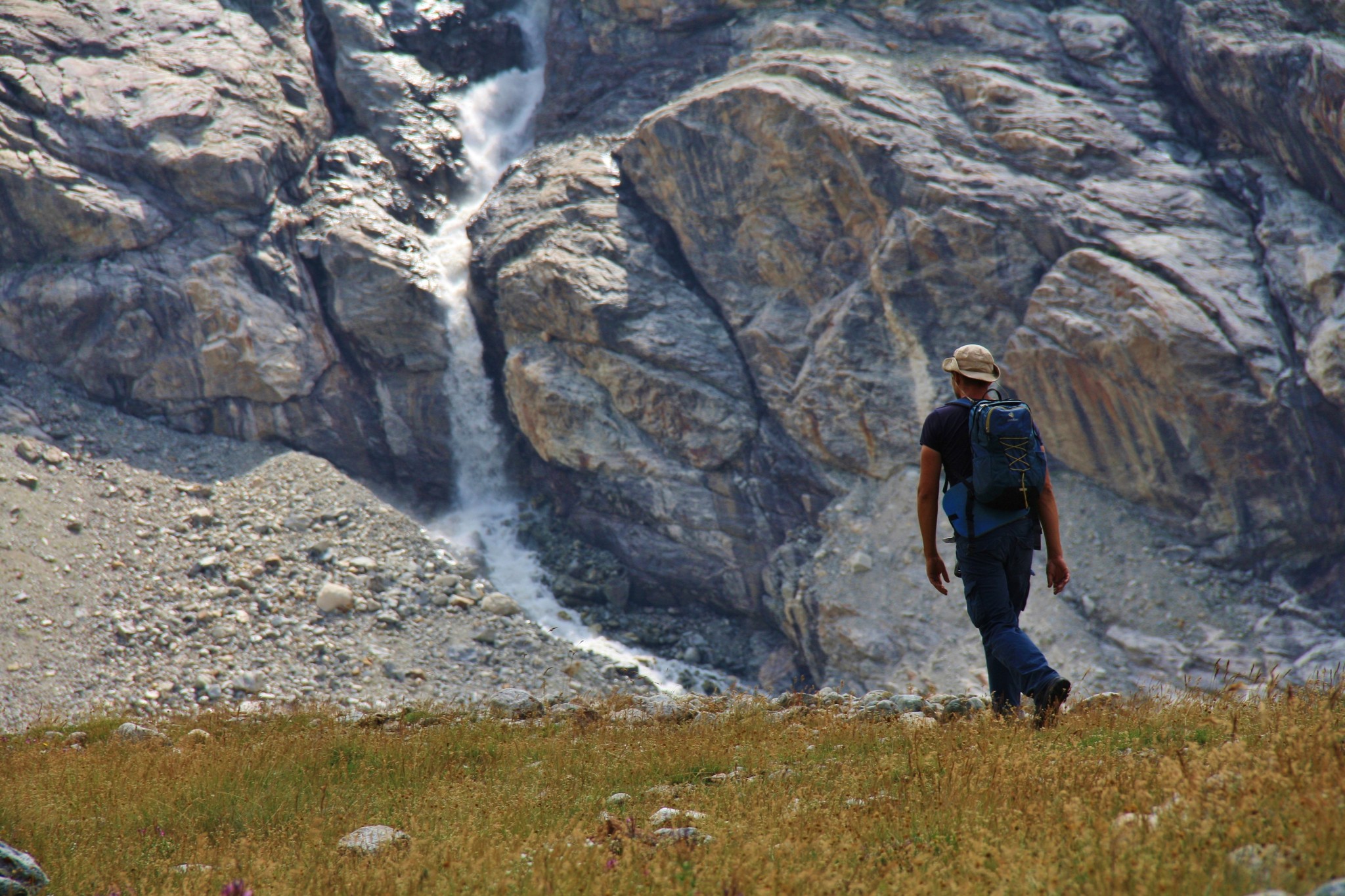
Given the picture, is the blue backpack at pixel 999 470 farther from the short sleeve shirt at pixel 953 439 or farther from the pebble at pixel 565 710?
the pebble at pixel 565 710

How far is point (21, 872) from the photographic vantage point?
415 cm

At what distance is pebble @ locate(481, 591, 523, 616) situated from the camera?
2350 cm

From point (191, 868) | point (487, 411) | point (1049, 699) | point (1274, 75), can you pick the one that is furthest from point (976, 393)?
point (487, 411)

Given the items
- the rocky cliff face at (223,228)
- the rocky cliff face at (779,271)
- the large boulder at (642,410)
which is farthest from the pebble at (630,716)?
the rocky cliff face at (223,228)

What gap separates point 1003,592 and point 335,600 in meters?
20.3

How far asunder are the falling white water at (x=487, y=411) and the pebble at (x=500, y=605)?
159 cm

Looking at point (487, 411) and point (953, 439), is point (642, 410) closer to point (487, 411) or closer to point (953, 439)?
point (487, 411)

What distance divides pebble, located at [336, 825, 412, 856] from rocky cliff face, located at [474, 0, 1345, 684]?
18.7 meters

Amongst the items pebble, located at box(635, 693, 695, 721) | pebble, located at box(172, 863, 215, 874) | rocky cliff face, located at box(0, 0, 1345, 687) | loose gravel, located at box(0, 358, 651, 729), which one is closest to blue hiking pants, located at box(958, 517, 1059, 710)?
pebble, located at box(635, 693, 695, 721)

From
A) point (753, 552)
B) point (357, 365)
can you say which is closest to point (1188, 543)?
point (753, 552)

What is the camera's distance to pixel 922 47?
27281 millimetres

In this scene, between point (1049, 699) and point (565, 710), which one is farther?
point (565, 710)

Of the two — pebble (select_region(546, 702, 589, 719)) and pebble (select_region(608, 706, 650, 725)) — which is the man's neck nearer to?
pebble (select_region(608, 706, 650, 725))

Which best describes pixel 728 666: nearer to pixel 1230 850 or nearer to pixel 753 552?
pixel 753 552
